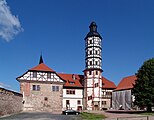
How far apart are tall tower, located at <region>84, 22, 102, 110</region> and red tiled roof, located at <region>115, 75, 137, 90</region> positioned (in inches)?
290

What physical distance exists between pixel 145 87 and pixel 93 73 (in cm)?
1814

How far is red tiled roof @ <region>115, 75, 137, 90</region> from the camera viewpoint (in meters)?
59.5

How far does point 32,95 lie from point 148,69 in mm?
24353

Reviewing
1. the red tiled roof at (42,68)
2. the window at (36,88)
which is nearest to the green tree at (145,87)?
the red tiled roof at (42,68)

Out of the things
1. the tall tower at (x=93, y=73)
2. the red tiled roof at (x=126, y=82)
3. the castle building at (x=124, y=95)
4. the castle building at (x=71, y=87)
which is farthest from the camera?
the red tiled roof at (x=126, y=82)

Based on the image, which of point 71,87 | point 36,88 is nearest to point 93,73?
point 71,87

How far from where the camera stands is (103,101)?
5988 cm

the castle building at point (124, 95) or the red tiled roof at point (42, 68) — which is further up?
the red tiled roof at point (42, 68)

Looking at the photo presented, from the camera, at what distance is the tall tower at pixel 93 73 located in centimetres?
5569

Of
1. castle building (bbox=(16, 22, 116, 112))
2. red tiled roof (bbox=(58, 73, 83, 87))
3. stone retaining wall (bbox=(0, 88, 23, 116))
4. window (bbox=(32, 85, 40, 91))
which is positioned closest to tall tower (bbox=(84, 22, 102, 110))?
castle building (bbox=(16, 22, 116, 112))

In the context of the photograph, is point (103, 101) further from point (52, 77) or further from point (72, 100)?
point (52, 77)

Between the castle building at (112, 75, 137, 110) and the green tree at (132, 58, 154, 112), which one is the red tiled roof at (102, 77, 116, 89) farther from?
the green tree at (132, 58, 154, 112)

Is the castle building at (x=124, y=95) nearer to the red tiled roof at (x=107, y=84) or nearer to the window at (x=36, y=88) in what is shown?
the red tiled roof at (x=107, y=84)

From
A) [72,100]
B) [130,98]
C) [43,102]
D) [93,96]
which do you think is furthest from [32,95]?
[130,98]
